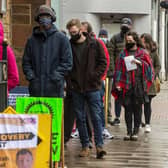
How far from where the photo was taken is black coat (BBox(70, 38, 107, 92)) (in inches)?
342

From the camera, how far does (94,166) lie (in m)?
8.30

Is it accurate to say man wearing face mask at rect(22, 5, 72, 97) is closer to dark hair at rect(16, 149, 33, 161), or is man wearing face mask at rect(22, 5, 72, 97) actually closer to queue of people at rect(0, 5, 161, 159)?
queue of people at rect(0, 5, 161, 159)

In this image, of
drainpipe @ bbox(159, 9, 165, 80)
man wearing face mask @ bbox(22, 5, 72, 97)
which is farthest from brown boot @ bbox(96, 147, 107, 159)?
drainpipe @ bbox(159, 9, 165, 80)

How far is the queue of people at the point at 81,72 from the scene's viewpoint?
7898 mm

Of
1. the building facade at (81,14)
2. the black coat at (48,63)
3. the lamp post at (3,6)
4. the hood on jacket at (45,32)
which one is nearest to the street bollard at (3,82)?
the black coat at (48,63)

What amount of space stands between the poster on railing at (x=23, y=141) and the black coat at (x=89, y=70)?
2353 millimetres

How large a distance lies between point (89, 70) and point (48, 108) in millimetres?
1647

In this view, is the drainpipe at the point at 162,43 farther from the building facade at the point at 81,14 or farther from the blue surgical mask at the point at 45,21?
the blue surgical mask at the point at 45,21

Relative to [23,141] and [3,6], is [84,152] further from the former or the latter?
[3,6]

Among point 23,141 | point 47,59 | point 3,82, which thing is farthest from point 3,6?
point 23,141

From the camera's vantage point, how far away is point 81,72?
343 inches

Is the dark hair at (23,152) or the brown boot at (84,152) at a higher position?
the dark hair at (23,152)

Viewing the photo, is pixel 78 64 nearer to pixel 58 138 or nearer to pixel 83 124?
pixel 83 124

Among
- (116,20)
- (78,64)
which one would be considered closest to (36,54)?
(78,64)
